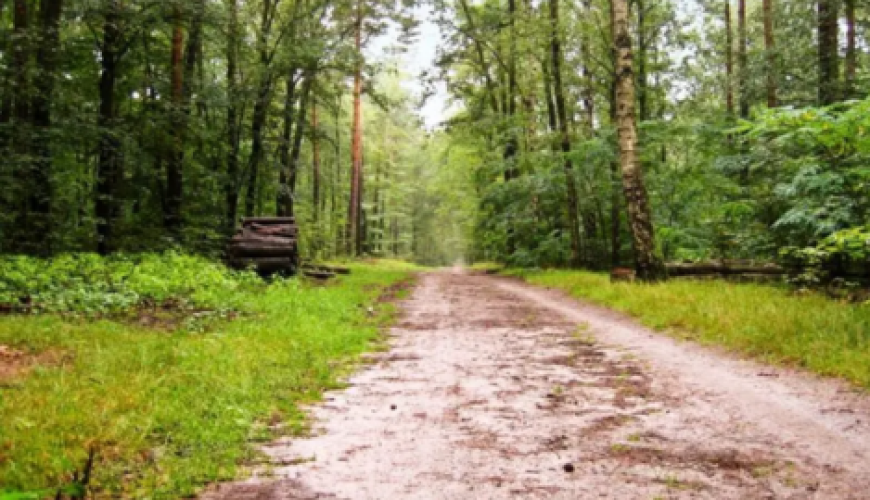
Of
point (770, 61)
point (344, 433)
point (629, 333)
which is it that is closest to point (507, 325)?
point (629, 333)

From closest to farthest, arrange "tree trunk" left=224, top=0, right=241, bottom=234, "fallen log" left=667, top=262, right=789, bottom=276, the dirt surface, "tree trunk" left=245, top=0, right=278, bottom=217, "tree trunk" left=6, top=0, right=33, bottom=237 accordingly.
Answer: the dirt surface
"tree trunk" left=6, top=0, right=33, bottom=237
"fallen log" left=667, top=262, right=789, bottom=276
"tree trunk" left=245, top=0, right=278, bottom=217
"tree trunk" left=224, top=0, right=241, bottom=234

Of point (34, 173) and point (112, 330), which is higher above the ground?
point (34, 173)

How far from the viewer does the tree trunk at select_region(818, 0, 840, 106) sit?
13172mm

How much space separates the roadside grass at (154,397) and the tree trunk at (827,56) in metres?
12.3

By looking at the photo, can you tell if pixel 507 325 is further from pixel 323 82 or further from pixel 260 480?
pixel 323 82

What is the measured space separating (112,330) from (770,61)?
52.7 ft

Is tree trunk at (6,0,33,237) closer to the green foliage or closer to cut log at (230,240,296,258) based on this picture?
the green foliage

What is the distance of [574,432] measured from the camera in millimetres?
3975

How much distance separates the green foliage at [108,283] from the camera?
8.53 meters

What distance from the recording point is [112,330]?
689cm

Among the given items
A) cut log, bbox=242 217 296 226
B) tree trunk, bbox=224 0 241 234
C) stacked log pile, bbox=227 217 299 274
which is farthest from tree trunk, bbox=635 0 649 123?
tree trunk, bbox=224 0 241 234

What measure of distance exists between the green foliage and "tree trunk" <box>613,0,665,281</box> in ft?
27.8

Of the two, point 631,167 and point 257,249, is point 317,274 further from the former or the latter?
point 631,167

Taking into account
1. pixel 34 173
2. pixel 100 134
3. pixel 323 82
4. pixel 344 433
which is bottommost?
pixel 344 433
